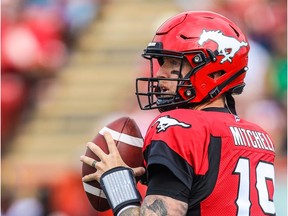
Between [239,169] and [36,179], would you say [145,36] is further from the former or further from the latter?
[239,169]

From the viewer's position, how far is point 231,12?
9023mm

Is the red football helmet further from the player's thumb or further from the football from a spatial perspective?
the player's thumb

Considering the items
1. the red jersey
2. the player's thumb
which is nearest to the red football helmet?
the red jersey

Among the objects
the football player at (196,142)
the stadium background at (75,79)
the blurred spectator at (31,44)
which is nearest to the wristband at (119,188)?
the football player at (196,142)

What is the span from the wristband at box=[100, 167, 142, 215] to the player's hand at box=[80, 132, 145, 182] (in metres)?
0.04

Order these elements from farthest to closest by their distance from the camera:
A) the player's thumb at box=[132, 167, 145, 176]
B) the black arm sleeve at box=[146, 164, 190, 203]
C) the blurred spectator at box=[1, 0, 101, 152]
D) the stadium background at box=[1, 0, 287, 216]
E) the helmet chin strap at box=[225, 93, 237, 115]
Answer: the blurred spectator at box=[1, 0, 101, 152] → the stadium background at box=[1, 0, 287, 216] → the helmet chin strap at box=[225, 93, 237, 115] → the player's thumb at box=[132, 167, 145, 176] → the black arm sleeve at box=[146, 164, 190, 203]

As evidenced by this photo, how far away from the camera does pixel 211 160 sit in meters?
2.94

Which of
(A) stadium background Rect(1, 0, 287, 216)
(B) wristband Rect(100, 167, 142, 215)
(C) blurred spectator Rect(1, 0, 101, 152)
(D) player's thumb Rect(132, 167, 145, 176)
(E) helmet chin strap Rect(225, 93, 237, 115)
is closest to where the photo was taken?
(B) wristband Rect(100, 167, 142, 215)

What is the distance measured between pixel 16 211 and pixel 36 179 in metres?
0.39

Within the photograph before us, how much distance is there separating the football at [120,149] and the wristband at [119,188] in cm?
Result: 11

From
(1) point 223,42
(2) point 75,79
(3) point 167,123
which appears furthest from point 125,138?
(2) point 75,79

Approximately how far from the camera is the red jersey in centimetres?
288

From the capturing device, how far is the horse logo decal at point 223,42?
319 cm

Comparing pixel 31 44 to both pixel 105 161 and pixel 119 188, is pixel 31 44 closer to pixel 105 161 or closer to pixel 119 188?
pixel 105 161
